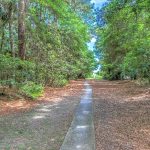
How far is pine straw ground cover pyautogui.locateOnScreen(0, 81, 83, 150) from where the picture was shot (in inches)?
281

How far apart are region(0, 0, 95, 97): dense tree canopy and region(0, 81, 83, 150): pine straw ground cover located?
2.62 m

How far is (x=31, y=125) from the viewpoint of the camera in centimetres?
927

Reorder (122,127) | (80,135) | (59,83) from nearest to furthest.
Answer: (80,135) → (122,127) → (59,83)

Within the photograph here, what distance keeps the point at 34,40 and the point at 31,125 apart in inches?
509

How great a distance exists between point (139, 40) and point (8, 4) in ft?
35.4

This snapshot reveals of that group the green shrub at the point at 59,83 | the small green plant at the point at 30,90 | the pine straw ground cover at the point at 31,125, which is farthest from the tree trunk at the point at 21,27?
the green shrub at the point at 59,83

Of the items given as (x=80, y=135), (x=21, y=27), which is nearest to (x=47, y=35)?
(x=21, y=27)

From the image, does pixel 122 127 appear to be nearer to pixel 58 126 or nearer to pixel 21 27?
pixel 58 126

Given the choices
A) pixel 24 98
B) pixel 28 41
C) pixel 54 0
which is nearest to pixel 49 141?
pixel 24 98

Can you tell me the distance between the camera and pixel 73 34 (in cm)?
3031

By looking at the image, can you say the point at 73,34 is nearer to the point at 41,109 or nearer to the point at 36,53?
the point at 36,53

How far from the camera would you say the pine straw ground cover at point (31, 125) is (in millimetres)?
7139

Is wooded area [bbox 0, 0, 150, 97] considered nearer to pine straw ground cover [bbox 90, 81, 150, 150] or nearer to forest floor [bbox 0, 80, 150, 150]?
forest floor [bbox 0, 80, 150, 150]

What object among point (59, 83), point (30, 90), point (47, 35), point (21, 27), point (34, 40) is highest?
point (47, 35)
